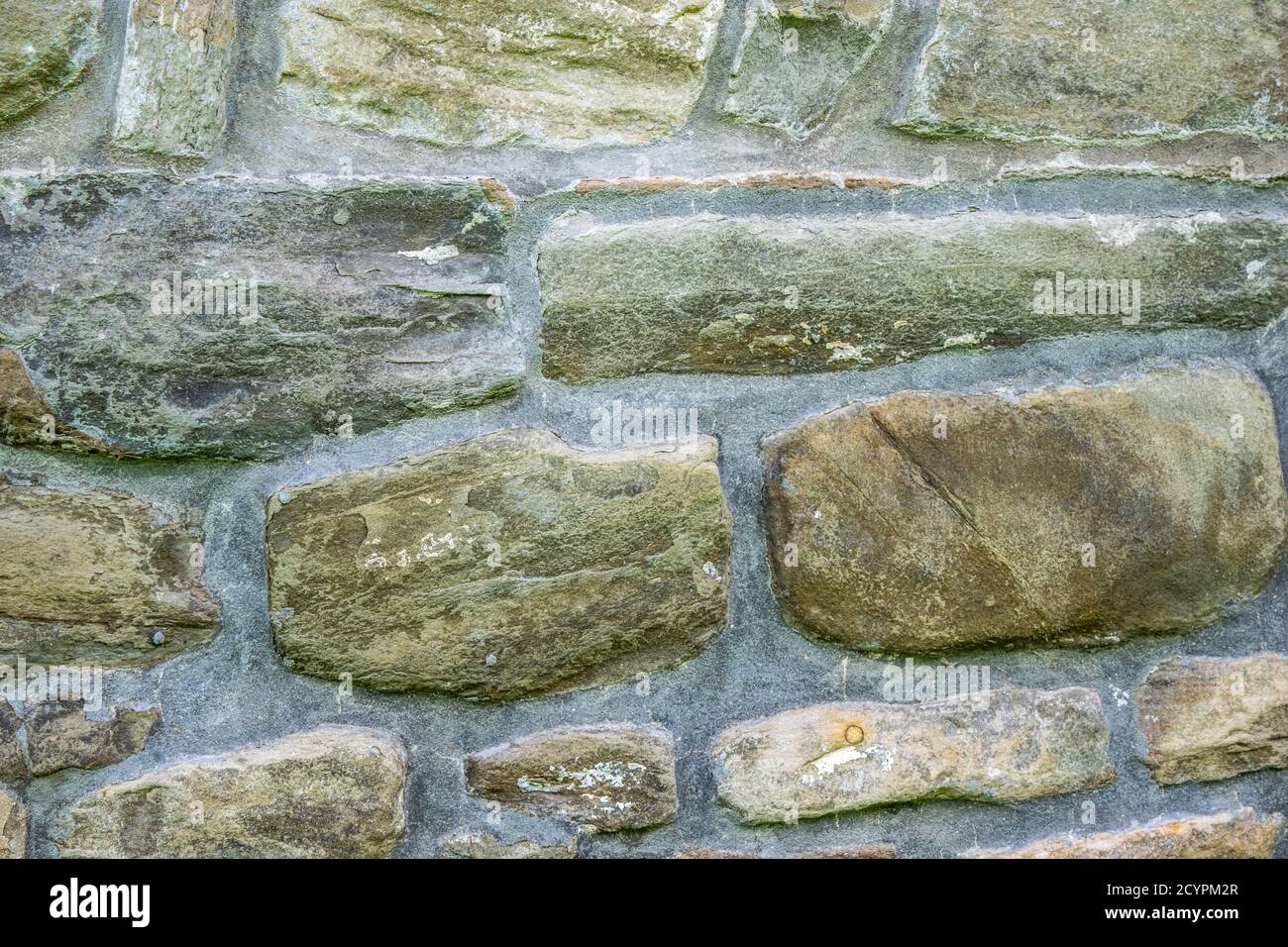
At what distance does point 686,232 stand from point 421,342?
27 cm

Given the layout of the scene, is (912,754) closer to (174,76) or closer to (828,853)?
(828,853)

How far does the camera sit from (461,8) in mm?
986

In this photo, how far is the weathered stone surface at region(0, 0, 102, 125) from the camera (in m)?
0.94

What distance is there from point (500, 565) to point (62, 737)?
42 centimetres

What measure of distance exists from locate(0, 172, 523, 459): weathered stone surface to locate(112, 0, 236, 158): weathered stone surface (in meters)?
0.04

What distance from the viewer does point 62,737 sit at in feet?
3.23

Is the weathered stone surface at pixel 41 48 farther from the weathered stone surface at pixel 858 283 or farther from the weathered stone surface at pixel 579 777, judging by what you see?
the weathered stone surface at pixel 579 777

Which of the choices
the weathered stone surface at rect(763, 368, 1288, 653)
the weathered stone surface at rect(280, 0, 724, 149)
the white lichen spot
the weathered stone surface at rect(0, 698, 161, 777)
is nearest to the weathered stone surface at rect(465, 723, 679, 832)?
the weathered stone surface at rect(763, 368, 1288, 653)

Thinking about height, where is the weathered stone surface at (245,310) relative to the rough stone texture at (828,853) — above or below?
above

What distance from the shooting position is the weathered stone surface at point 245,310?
0.95m

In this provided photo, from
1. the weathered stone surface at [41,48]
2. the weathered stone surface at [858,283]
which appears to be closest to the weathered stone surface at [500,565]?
the weathered stone surface at [858,283]

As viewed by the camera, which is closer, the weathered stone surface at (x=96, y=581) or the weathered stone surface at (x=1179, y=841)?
the weathered stone surface at (x=96, y=581)

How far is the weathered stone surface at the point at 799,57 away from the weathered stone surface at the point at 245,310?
0.85ft

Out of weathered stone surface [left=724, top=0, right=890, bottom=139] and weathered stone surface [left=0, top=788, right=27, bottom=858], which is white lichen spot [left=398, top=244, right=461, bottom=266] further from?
weathered stone surface [left=0, top=788, right=27, bottom=858]
